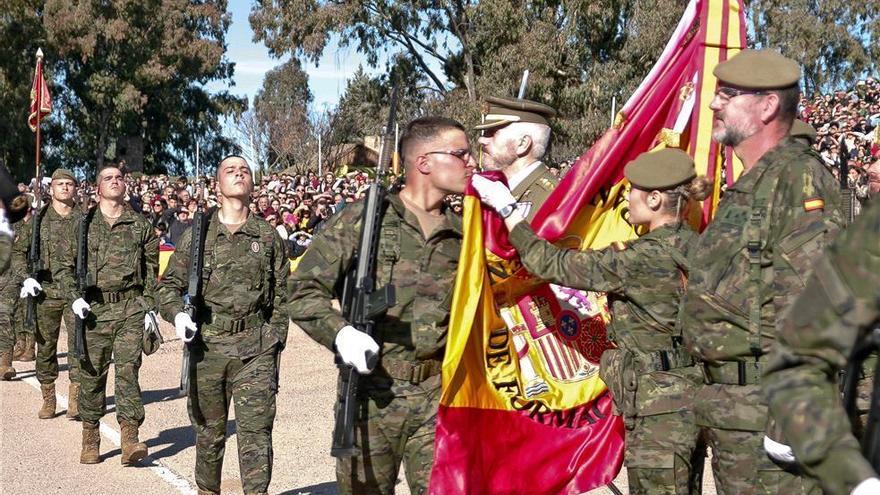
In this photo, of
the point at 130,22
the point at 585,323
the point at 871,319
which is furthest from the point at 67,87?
the point at 871,319

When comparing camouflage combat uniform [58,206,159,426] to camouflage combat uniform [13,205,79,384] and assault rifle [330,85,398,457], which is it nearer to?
camouflage combat uniform [13,205,79,384]

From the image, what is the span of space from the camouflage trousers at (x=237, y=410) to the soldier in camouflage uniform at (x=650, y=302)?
244cm

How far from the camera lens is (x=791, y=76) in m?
3.82

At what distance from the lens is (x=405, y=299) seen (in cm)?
474

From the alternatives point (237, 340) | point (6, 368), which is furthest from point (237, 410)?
point (6, 368)

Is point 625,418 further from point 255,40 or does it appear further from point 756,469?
point 255,40

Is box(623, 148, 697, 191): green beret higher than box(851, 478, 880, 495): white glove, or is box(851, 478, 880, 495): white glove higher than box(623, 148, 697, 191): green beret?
box(623, 148, 697, 191): green beret

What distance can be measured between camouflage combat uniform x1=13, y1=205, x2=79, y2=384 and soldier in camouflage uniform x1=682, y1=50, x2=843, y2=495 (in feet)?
23.0

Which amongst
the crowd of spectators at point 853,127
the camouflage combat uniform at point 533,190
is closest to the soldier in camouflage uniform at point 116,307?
the camouflage combat uniform at point 533,190

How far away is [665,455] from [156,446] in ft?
18.0

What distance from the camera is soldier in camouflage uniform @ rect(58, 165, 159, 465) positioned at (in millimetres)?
8398

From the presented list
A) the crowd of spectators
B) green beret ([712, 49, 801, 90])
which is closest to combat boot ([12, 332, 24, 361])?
the crowd of spectators

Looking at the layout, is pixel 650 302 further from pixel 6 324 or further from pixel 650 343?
pixel 6 324

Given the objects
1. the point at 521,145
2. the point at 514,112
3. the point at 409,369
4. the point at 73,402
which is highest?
the point at 514,112
